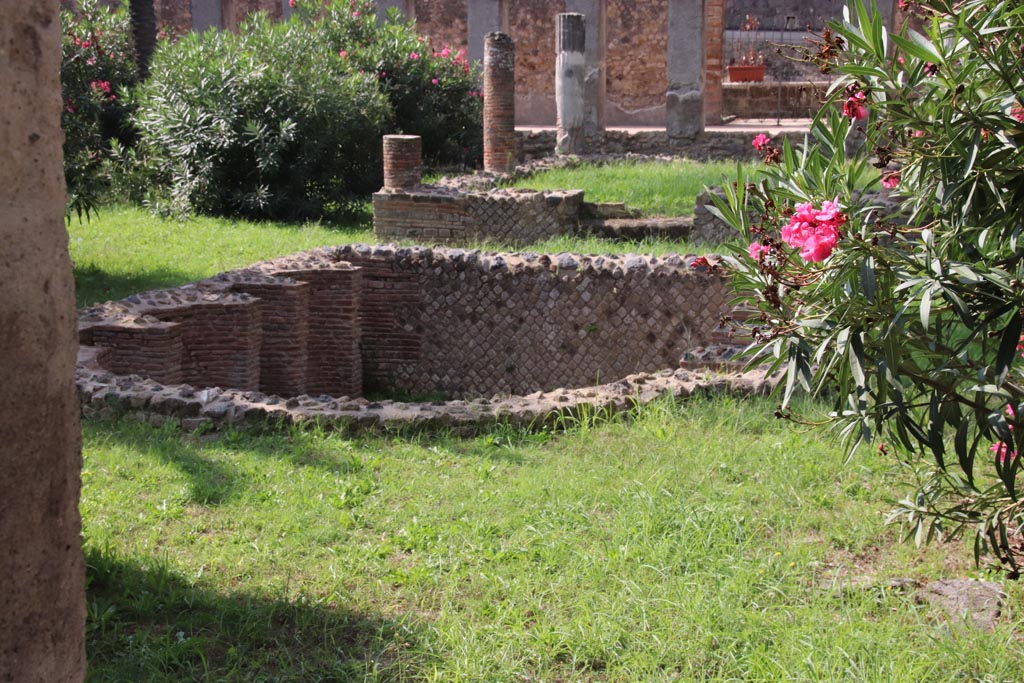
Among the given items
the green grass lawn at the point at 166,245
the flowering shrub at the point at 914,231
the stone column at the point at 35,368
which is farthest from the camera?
the green grass lawn at the point at 166,245

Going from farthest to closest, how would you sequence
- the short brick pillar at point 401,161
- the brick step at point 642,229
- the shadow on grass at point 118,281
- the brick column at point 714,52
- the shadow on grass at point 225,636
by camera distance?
the brick column at point 714,52
the short brick pillar at point 401,161
the brick step at point 642,229
the shadow on grass at point 118,281
the shadow on grass at point 225,636

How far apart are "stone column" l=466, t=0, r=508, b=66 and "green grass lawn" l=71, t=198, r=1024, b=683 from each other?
16.3 m

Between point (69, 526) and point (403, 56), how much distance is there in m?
16.9

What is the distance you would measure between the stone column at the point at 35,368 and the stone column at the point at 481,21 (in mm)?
19844

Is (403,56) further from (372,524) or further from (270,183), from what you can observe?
(372,524)

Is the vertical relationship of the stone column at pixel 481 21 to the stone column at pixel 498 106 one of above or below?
above

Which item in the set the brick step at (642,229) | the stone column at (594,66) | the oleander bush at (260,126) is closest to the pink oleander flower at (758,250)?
the brick step at (642,229)

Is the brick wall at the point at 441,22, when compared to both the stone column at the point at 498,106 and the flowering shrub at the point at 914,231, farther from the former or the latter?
the flowering shrub at the point at 914,231

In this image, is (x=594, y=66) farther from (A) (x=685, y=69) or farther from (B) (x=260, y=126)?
(B) (x=260, y=126)

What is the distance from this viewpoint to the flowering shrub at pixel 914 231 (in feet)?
9.25

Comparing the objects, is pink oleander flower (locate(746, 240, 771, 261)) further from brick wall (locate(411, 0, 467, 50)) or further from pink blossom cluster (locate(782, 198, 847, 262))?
brick wall (locate(411, 0, 467, 50))

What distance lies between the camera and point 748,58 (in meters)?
24.6

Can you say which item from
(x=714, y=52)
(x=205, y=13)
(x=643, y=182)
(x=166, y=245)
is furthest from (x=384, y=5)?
(x=166, y=245)

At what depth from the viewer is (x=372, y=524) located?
4.75m
